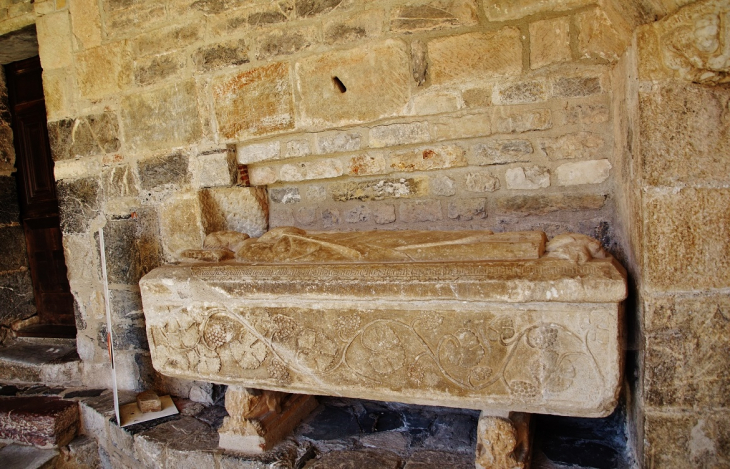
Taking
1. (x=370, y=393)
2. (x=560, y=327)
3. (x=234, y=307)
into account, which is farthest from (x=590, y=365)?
(x=234, y=307)

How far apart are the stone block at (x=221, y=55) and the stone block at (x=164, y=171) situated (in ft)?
1.77

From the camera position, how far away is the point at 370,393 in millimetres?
1728

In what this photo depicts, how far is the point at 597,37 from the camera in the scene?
188 centimetres

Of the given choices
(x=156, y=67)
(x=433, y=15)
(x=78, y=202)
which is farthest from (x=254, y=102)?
(x=78, y=202)

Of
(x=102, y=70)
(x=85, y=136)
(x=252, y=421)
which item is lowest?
(x=252, y=421)

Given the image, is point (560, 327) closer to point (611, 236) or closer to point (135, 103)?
point (611, 236)

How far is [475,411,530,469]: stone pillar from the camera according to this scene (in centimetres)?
161

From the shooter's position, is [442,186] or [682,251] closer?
[682,251]

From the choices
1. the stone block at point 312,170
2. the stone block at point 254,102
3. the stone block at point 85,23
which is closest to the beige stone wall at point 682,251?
the stone block at point 312,170

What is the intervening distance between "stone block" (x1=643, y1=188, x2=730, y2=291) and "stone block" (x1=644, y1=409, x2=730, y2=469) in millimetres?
418

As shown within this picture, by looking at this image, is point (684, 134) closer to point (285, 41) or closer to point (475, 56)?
point (475, 56)

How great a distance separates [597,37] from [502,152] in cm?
59

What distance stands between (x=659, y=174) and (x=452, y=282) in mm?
741

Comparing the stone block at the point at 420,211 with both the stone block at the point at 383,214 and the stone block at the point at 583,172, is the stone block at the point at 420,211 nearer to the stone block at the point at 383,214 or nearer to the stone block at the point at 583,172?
the stone block at the point at 383,214
